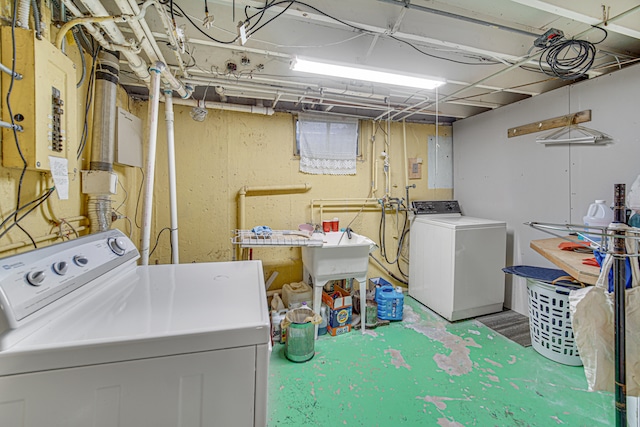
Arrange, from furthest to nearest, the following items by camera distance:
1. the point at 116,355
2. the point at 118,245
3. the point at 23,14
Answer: the point at 118,245 → the point at 23,14 → the point at 116,355

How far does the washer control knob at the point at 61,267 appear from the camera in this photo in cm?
94

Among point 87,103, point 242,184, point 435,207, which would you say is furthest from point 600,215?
point 87,103

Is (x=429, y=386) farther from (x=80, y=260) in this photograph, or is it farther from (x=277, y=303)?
(x=80, y=260)

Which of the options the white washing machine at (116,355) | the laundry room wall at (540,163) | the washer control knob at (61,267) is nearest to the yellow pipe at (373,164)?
the laundry room wall at (540,163)

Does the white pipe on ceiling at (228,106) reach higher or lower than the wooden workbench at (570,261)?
higher

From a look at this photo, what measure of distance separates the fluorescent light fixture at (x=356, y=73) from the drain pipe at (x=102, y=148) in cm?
124

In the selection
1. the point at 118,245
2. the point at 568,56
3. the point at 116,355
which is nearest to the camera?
the point at 116,355

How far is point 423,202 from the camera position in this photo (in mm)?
3363

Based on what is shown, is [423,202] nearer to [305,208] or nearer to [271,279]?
[305,208]

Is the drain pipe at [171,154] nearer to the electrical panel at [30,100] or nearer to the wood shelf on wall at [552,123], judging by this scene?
the electrical panel at [30,100]

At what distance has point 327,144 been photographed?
3232 millimetres

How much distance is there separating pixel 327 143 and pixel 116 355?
2.83 metres

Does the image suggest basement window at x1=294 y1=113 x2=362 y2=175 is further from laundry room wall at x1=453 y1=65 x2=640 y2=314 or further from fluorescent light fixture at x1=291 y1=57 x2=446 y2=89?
laundry room wall at x1=453 y1=65 x2=640 y2=314

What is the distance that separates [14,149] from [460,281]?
3.25 metres
